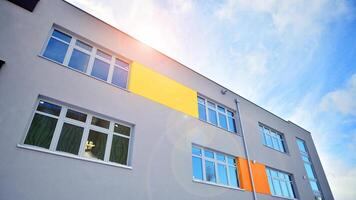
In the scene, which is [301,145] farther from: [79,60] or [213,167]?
[79,60]

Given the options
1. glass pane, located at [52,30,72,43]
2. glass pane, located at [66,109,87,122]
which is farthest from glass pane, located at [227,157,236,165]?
glass pane, located at [52,30,72,43]

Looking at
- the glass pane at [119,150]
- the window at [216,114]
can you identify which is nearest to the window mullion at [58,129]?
the glass pane at [119,150]

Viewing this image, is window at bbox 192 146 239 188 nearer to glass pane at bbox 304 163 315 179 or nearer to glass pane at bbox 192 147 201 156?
glass pane at bbox 192 147 201 156

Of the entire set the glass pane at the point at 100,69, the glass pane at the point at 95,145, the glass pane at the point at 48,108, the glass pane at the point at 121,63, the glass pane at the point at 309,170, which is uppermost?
the glass pane at the point at 121,63

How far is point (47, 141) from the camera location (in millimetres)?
6207

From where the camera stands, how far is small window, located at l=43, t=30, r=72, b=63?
7.59 meters

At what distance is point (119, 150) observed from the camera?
748 centimetres

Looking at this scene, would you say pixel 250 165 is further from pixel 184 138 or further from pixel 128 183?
pixel 128 183

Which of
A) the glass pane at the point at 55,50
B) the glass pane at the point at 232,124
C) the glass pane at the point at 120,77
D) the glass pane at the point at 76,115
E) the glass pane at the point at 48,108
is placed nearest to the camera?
the glass pane at the point at 48,108

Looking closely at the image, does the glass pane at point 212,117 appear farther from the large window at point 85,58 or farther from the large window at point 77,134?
the large window at point 77,134

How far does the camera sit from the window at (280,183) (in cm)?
1245

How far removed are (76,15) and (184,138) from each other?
6.69 metres

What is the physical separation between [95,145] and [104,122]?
0.92 metres

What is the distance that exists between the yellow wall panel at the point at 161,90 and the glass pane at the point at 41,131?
319 cm
